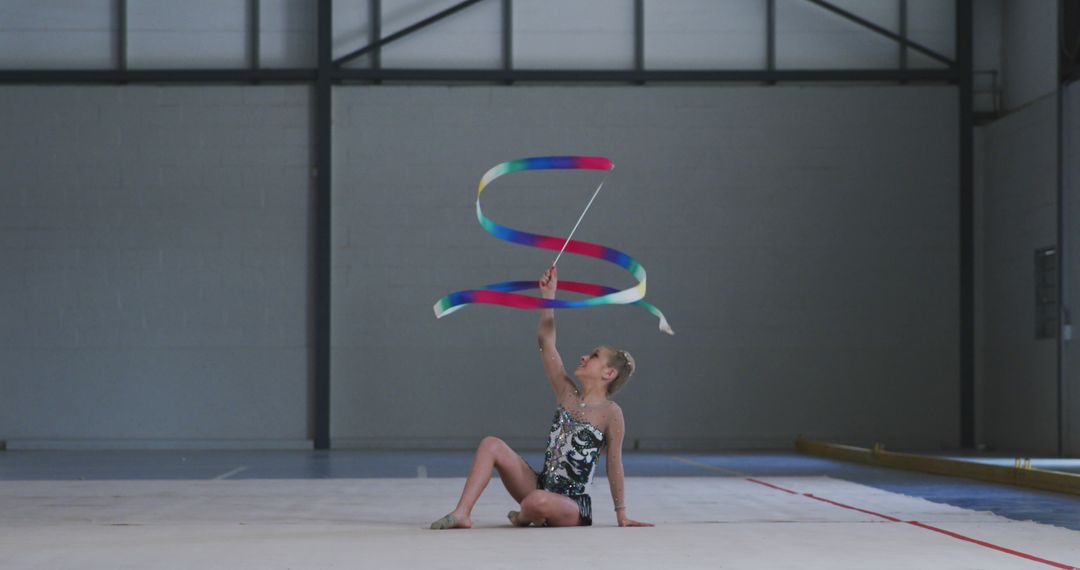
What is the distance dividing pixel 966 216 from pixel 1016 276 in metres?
1.26

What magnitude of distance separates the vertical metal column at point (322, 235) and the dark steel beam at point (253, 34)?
0.87 m

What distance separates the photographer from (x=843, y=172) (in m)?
18.0

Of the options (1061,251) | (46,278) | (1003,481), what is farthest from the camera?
(46,278)

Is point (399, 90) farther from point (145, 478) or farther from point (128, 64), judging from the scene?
point (145, 478)

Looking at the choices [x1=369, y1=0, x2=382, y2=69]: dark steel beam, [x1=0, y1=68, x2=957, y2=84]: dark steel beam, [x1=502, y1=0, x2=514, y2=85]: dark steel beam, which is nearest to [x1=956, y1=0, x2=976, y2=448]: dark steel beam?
[x1=0, y1=68, x2=957, y2=84]: dark steel beam

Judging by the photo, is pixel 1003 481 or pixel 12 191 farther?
pixel 12 191

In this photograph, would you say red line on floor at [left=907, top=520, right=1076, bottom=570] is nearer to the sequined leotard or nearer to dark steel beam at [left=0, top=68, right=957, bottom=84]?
the sequined leotard

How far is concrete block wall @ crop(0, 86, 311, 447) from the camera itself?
17609mm

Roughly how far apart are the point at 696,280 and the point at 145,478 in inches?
339

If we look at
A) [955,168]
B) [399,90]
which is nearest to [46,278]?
[399,90]

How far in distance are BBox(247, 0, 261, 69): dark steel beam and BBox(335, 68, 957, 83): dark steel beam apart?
112 centimetres

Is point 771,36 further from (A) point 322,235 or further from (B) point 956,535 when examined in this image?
(B) point 956,535

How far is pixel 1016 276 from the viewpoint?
17.0 meters

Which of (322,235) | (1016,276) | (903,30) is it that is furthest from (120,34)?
(1016,276)
